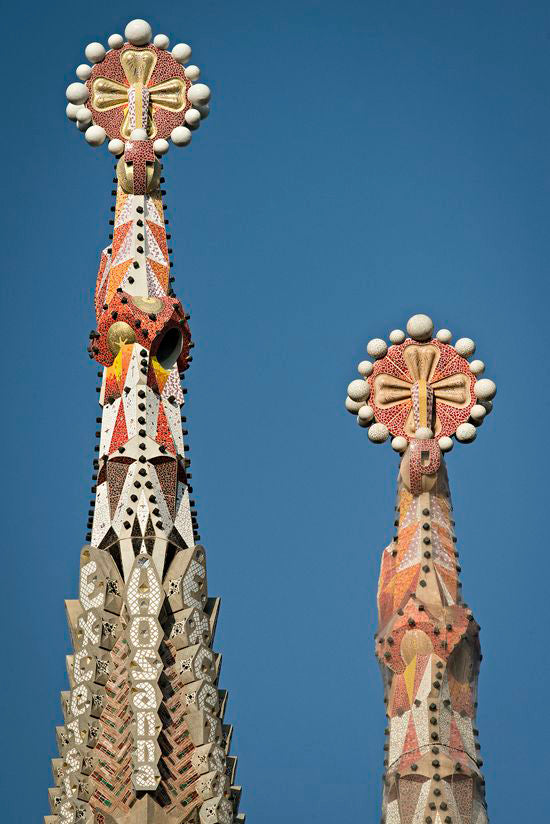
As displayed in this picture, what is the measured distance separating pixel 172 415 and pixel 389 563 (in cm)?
345

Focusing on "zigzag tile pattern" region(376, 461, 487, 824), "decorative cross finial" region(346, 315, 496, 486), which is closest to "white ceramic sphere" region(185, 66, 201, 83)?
"decorative cross finial" region(346, 315, 496, 486)

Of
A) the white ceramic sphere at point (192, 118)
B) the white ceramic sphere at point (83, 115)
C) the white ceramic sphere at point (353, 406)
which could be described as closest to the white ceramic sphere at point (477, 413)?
the white ceramic sphere at point (353, 406)

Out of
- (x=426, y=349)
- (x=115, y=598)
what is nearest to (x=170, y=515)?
(x=115, y=598)

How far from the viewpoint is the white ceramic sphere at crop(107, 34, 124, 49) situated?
35.1 meters

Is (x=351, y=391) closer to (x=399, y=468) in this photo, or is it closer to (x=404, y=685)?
(x=399, y=468)

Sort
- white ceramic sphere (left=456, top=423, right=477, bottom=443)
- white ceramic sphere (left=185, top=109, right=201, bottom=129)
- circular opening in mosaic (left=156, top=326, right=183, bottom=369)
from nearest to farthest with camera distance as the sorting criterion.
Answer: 1. white ceramic sphere (left=456, top=423, right=477, bottom=443)
2. circular opening in mosaic (left=156, top=326, right=183, bottom=369)
3. white ceramic sphere (left=185, top=109, right=201, bottom=129)

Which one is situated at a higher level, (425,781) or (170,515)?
(170,515)

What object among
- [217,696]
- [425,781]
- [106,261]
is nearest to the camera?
[425,781]

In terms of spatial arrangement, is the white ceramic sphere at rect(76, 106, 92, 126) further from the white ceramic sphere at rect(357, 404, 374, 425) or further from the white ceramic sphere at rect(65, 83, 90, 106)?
the white ceramic sphere at rect(357, 404, 374, 425)

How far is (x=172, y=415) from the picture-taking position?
110 ft

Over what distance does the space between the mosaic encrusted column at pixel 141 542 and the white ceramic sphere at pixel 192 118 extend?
11 millimetres

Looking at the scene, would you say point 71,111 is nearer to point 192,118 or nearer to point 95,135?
point 95,135

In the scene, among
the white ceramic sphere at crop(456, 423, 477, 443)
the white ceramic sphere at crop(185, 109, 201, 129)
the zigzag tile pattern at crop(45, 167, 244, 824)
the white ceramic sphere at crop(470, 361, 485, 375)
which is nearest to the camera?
the zigzag tile pattern at crop(45, 167, 244, 824)

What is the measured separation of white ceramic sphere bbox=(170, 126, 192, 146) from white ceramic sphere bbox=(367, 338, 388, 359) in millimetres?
3971
